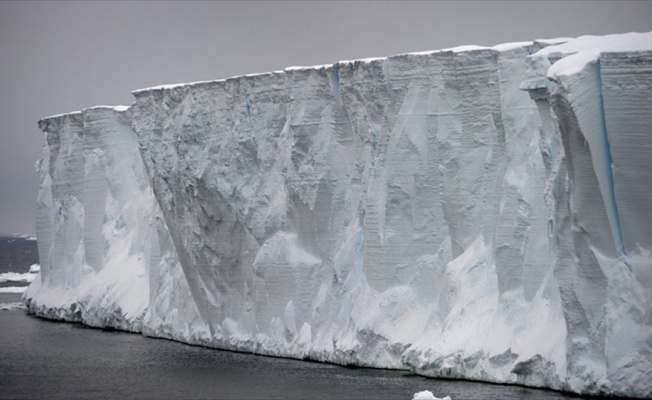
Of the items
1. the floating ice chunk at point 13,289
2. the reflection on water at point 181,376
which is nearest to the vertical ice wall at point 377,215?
the reflection on water at point 181,376

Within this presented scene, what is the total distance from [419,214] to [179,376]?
4.19 m

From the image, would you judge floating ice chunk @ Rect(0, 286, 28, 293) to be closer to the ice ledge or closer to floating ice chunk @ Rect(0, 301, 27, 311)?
floating ice chunk @ Rect(0, 301, 27, 311)

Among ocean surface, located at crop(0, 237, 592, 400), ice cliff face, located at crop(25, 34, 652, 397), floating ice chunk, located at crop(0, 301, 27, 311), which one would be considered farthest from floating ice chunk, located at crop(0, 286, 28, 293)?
ocean surface, located at crop(0, 237, 592, 400)

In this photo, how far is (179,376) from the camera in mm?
20125

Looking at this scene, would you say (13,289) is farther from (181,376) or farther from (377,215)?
(377,215)

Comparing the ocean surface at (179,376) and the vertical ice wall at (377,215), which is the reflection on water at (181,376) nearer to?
the ocean surface at (179,376)

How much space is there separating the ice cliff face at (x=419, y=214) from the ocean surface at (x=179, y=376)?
434 mm

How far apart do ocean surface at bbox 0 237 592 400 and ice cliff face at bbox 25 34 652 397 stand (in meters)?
0.43

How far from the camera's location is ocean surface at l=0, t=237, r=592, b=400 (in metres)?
17.5

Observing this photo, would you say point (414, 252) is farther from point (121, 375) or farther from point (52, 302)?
point (52, 302)

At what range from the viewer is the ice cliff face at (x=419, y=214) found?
15555mm

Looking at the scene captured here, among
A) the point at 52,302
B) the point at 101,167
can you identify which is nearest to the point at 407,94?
the point at 101,167

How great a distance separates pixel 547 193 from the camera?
16.7 meters

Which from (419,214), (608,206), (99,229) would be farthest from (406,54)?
(99,229)
